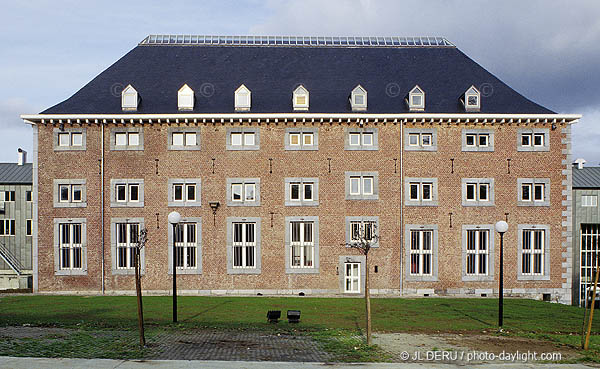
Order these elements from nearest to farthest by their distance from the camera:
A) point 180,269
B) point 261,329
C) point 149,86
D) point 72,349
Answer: point 72,349
point 261,329
point 180,269
point 149,86

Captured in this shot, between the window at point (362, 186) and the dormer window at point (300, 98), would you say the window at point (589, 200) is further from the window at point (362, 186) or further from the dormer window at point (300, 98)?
the dormer window at point (300, 98)

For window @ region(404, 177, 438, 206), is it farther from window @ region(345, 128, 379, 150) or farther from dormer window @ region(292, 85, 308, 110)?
dormer window @ region(292, 85, 308, 110)

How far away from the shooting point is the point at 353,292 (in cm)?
3272

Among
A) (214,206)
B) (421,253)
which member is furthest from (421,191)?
(214,206)

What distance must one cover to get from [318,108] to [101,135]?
13.8 m

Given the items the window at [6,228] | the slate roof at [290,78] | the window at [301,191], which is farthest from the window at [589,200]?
the window at [6,228]

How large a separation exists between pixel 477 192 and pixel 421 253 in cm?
531

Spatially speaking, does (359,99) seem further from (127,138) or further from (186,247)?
(127,138)

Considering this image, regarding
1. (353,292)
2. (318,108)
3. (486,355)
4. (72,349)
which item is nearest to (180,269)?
(353,292)

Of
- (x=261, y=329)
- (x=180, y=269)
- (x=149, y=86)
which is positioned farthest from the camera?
(x=149, y=86)

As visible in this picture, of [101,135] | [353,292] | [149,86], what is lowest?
[353,292]

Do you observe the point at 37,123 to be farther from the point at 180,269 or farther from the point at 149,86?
the point at 180,269

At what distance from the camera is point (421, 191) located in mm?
33125

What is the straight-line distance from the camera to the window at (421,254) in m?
32.7
